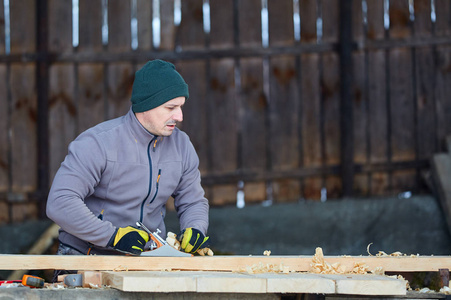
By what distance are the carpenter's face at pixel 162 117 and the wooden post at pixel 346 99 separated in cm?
416

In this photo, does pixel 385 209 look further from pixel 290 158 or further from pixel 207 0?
pixel 207 0

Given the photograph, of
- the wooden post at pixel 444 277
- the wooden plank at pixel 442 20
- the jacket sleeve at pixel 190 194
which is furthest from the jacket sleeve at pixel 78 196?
the wooden plank at pixel 442 20

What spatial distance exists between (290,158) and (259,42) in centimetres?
131

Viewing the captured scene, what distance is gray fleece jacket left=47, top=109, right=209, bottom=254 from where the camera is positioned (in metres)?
2.94

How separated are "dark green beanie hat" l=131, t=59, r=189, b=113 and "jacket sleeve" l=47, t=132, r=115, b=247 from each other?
325 millimetres

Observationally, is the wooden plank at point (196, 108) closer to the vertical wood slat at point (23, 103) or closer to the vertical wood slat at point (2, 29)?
the vertical wood slat at point (23, 103)

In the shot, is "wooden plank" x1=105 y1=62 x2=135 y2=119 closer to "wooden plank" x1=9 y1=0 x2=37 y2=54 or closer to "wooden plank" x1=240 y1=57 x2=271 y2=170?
"wooden plank" x1=9 y1=0 x2=37 y2=54

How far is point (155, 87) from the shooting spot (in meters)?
3.15

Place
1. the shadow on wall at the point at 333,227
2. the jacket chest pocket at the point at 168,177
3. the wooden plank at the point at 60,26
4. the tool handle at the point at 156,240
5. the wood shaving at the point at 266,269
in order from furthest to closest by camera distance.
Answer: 1. the wooden plank at the point at 60,26
2. the shadow on wall at the point at 333,227
3. the jacket chest pocket at the point at 168,177
4. the tool handle at the point at 156,240
5. the wood shaving at the point at 266,269

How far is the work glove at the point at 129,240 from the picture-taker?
2.90m

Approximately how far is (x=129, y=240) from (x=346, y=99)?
459 centimetres

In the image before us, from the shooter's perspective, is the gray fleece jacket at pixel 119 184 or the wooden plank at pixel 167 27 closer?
the gray fleece jacket at pixel 119 184

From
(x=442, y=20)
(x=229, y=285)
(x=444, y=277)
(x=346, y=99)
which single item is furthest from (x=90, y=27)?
→ (x=229, y=285)

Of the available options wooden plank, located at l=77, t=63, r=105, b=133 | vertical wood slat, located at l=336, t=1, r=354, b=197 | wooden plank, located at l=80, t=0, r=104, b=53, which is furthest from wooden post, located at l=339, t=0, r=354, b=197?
wooden plank, located at l=77, t=63, r=105, b=133
